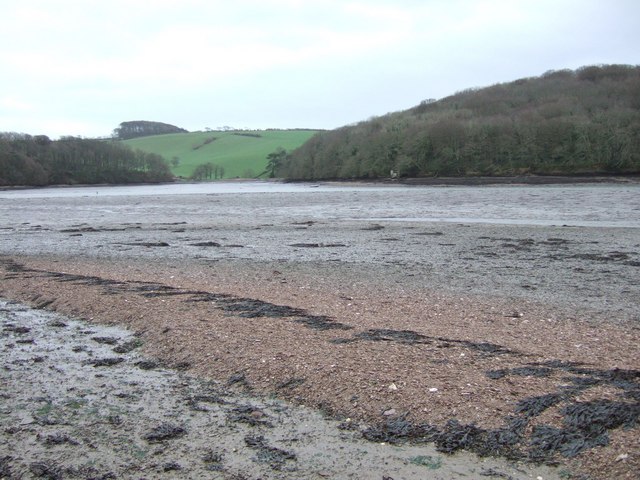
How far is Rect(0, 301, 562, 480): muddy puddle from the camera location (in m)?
4.36

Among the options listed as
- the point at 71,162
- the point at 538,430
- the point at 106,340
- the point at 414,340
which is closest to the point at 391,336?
the point at 414,340

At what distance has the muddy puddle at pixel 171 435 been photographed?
4.36 metres

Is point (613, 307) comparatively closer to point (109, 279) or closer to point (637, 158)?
point (109, 279)

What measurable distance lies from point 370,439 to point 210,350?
8.96 ft

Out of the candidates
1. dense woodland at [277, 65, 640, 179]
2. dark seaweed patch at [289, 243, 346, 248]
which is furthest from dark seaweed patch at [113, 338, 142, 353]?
dense woodland at [277, 65, 640, 179]

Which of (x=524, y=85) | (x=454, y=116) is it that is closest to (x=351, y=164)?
(x=454, y=116)

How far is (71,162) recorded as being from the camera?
110062 mm

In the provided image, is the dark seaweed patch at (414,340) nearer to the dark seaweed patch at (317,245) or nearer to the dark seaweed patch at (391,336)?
the dark seaweed patch at (391,336)

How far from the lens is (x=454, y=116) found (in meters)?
101

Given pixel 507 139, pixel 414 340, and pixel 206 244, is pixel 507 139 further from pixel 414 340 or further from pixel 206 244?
pixel 414 340

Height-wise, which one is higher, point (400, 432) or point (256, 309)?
point (256, 309)

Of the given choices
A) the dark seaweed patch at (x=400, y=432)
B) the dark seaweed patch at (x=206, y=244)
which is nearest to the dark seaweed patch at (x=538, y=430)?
the dark seaweed patch at (x=400, y=432)

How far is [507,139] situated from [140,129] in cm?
13534

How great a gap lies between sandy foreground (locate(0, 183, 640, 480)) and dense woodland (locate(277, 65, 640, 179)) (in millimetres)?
65087
